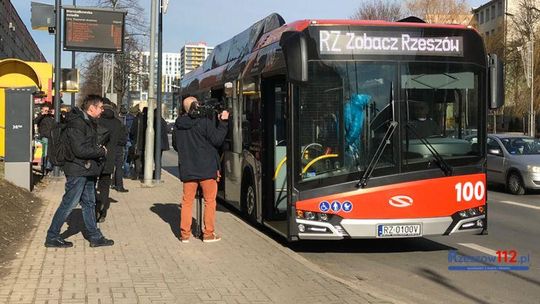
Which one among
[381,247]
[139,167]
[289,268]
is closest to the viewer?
[289,268]

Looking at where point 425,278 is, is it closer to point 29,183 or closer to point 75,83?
point 29,183

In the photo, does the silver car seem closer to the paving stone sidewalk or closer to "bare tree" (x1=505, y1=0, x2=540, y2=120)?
the paving stone sidewalk

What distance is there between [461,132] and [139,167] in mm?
10891

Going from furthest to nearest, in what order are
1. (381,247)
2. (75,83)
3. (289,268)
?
(75,83)
(381,247)
(289,268)

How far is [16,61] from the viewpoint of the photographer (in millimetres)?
14812

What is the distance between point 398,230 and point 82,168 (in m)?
3.87

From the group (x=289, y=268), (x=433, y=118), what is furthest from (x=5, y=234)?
(x=433, y=118)

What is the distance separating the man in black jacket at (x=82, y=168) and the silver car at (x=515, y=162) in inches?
464

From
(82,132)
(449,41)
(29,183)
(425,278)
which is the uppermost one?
(449,41)

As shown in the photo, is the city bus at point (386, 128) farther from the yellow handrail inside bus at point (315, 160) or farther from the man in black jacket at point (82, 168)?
the man in black jacket at point (82, 168)

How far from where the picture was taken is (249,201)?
32.0 ft

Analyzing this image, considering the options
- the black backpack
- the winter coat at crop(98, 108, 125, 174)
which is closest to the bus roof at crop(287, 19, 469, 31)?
the black backpack

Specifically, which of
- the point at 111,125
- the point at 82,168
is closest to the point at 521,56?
the point at 111,125

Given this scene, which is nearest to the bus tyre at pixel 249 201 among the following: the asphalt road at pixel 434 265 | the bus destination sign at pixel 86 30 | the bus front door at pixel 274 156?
the bus front door at pixel 274 156
